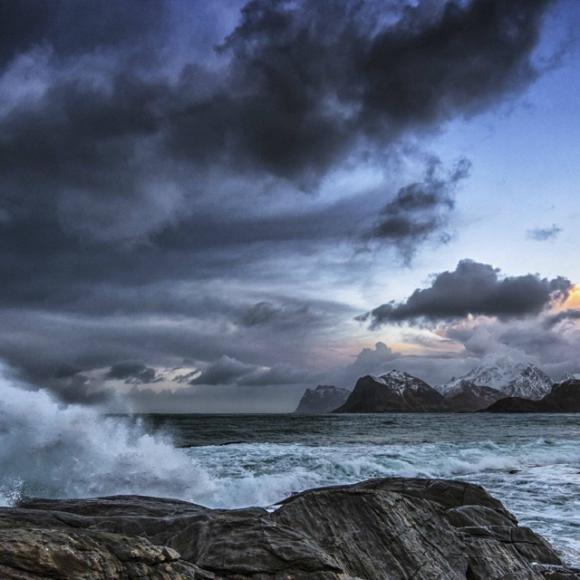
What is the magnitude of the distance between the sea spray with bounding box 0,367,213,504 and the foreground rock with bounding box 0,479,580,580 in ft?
27.3

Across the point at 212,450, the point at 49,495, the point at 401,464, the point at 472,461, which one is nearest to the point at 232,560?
the point at 49,495

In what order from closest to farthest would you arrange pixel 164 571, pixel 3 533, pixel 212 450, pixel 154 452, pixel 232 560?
pixel 3 533
pixel 164 571
pixel 232 560
pixel 154 452
pixel 212 450

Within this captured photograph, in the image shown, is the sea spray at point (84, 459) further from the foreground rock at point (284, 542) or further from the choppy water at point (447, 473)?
the foreground rock at point (284, 542)

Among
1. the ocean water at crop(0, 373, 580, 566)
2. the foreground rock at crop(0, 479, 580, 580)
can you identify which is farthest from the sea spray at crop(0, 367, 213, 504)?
the foreground rock at crop(0, 479, 580, 580)

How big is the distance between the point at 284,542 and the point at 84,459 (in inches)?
764

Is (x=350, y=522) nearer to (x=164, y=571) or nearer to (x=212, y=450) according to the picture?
(x=164, y=571)

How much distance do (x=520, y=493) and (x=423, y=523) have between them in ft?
45.2

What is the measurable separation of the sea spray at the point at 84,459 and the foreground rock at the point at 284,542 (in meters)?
8.33

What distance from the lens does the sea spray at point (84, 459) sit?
20734mm

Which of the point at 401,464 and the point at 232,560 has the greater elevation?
the point at 232,560

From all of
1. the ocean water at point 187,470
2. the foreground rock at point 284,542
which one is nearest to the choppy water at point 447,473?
the ocean water at point 187,470

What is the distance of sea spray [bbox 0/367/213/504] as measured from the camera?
20.7 metres

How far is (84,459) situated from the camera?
907 inches

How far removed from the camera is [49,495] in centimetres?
2045
